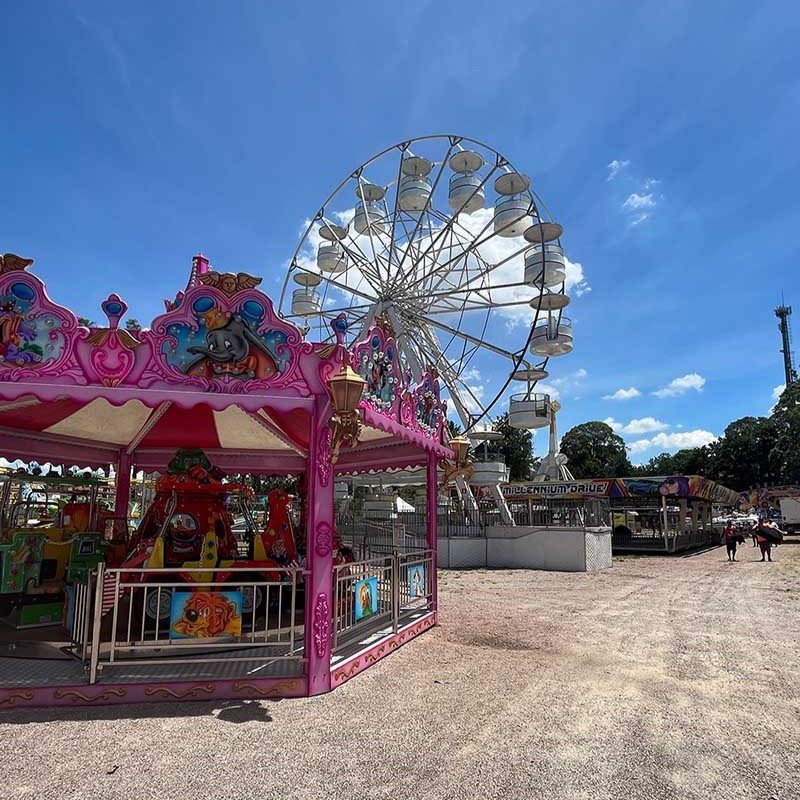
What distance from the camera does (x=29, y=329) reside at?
210 inches

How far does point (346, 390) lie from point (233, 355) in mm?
1124

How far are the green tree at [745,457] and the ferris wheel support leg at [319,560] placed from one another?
7598 cm

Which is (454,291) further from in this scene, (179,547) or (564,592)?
(179,547)

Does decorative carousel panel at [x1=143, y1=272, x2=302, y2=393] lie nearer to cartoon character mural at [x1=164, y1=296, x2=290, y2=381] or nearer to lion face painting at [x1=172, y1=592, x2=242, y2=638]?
cartoon character mural at [x1=164, y1=296, x2=290, y2=381]

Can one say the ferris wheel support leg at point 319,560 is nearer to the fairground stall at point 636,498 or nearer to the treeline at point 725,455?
the fairground stall at point 636,498

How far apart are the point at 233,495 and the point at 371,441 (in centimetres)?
224

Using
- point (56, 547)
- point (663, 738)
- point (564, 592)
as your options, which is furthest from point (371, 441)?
point (564, 592)

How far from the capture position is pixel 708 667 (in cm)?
710

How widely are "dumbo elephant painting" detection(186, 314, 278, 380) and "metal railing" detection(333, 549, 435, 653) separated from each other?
7.30 ft

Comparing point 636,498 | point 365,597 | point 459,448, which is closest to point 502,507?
point 636,498

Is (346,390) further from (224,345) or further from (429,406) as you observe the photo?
(429,406)

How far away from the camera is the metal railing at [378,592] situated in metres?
6.93

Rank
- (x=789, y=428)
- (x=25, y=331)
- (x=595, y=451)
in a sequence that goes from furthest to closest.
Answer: (x=595, y=451), (x=789, y=428), (x=25, y=331)

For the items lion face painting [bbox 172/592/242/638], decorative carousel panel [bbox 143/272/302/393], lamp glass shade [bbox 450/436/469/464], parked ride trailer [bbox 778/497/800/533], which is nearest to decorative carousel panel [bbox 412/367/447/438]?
lamp glass shade [bbox 450/436/469/464]
